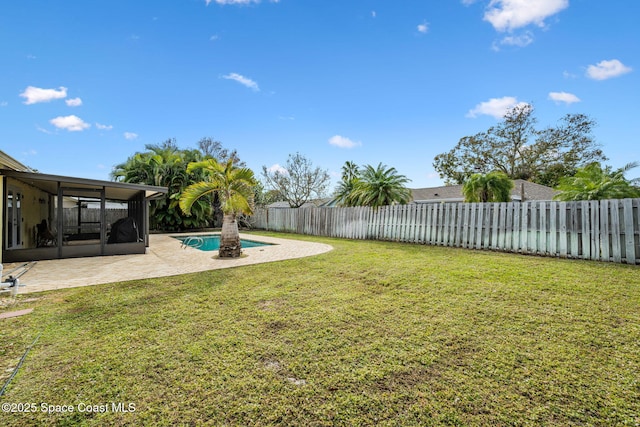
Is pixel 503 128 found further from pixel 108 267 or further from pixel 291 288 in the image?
pixel 108 267

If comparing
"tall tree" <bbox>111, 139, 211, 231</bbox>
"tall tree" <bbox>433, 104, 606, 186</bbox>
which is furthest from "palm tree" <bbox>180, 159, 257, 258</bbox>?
"tall tree" <bbox>433, 104, 606, 186</bbox>

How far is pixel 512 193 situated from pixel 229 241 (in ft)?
65.1

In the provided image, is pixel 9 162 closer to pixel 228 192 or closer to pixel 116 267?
pixel 116 267

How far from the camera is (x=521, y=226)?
7.52 metres

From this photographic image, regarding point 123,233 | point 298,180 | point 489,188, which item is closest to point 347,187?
point 298,180

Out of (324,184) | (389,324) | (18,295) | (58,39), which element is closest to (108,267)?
(18,295)

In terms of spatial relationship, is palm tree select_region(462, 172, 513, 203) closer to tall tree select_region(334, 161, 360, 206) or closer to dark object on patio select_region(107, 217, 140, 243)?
tall tree select_region(334, 161, 360, 206)

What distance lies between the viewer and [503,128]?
24.9 metres

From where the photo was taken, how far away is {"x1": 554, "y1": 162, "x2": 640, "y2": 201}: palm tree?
6.86 meters

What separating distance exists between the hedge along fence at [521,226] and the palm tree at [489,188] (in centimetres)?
312

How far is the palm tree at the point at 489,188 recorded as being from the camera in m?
11.1

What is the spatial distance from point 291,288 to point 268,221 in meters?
14.4

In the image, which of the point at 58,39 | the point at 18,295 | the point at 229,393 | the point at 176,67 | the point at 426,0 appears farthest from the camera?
the point at 176,67

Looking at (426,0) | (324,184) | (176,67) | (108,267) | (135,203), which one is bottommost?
(108,267)
